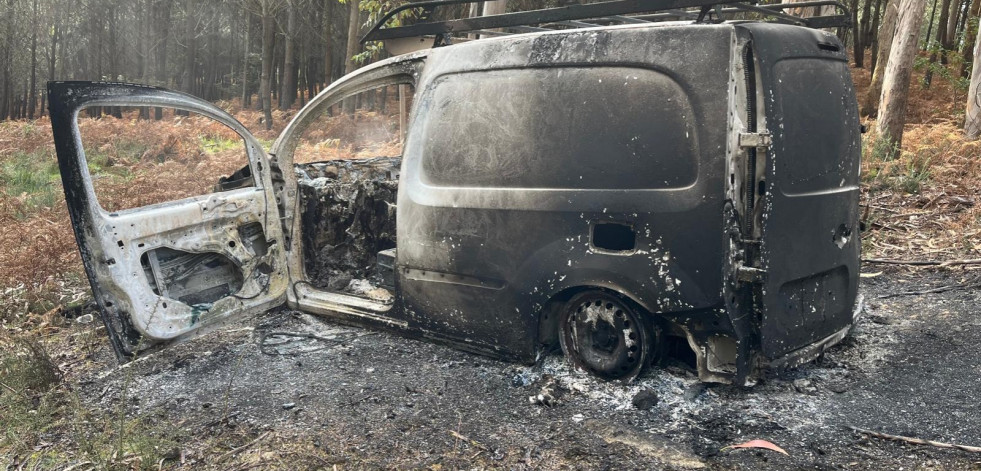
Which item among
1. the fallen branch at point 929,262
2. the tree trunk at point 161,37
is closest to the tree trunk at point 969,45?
the fallen branch at point 929,262

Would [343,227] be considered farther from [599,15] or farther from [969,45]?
[969,45]

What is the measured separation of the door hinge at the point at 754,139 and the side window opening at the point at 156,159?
21.8ft

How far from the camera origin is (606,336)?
3.63 m

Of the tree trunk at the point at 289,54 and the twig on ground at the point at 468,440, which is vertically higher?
the tree trunk at the point at 289,54

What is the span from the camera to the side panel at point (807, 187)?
3.18 m

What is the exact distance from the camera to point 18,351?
4.49m

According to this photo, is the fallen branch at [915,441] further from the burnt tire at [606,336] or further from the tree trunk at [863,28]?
the tree trunk at [863,28]

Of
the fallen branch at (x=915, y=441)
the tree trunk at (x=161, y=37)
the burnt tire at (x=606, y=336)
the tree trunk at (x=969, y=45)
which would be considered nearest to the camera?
the fallen branch at (x=915, y=441)

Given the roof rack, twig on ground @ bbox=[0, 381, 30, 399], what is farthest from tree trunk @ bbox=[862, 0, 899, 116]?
twig on ground @ bbox=[0, 381, 30, 399]

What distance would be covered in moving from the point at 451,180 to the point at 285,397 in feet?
4.88

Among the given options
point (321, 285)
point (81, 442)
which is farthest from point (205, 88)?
point (81, 442)

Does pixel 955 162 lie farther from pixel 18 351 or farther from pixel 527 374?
pixel 18 351

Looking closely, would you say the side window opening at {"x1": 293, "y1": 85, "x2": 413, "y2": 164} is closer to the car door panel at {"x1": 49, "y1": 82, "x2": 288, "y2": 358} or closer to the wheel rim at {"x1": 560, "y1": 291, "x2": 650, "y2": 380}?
the car door panel at {"x1": 49, "y1": 82, "x2": 288, "y2": 358}

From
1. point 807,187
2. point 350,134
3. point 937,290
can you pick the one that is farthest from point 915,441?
point 350,134
